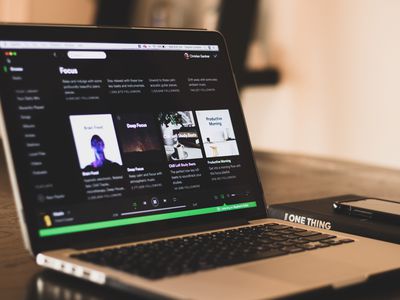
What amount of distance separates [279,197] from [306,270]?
0.63 metres

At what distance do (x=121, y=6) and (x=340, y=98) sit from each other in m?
1.55

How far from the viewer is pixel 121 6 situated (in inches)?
157

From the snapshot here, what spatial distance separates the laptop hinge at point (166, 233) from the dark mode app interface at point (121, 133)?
0.06 feet

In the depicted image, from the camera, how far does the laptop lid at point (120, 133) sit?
2.52ft

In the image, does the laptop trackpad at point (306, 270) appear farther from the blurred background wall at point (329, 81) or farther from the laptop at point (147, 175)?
the blurred background wall at point (329, 81)

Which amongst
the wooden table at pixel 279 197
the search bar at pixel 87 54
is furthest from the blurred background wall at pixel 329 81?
the search bar at pixel 87 54

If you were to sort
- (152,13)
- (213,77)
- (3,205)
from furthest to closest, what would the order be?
(152,13), (3,205), (213,77)

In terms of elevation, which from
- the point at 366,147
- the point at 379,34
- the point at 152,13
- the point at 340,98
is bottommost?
the point at 366,147

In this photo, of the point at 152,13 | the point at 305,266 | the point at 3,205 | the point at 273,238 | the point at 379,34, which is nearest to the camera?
the point at 305,266

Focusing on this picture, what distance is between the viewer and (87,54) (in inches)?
33.8

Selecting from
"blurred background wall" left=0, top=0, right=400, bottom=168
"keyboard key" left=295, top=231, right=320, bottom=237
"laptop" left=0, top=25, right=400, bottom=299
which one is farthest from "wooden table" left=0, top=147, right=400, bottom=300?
"blurred background wall" left=0, top=0, right=400, bottom=168

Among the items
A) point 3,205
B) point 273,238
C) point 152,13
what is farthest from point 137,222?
point 152,13

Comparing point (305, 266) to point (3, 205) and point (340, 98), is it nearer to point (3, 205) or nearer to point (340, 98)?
point (3, 205)

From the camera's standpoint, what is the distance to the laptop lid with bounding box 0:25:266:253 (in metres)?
0.77
